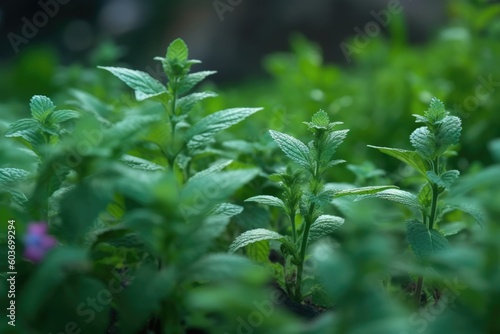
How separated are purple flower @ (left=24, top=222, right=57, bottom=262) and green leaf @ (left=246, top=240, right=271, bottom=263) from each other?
438mm

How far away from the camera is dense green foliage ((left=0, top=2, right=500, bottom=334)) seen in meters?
0.81

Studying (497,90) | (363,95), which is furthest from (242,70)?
(497,90)

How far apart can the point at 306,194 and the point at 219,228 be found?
309mm

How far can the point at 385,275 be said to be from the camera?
1271mm

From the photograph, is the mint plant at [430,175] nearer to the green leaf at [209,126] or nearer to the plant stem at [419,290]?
the plant stem at [419,290]

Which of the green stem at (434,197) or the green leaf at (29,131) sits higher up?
the green leaf at (29,131)

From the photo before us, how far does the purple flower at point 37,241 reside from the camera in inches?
39.5

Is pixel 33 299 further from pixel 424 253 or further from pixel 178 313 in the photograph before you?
pixel 424 253

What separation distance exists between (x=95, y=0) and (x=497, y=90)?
3.68 metres

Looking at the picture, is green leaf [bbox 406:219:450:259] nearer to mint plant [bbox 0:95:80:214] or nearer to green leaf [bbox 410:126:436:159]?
green leaf [bbox 410:126:436:159]

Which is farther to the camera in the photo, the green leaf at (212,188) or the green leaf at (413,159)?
the green leaf at (413,159)

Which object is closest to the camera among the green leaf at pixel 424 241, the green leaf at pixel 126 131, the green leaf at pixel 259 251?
the green leaf at pixel 126 131

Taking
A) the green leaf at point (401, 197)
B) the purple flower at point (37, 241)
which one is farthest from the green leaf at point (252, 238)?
the purple flower at point (37, 241)

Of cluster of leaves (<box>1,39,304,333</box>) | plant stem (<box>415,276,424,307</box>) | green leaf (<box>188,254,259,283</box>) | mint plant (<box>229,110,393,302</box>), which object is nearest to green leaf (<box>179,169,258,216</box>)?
cluster of leaves (<box>1,39,304,333</box>)
